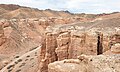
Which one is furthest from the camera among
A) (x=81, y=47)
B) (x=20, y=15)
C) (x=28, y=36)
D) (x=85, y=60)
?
(x=20, y=15)

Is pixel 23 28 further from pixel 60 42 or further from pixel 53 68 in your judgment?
pixel 53 68

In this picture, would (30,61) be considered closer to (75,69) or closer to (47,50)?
(47,50)

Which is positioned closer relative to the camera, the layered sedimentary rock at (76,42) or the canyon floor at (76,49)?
the canyon floor at (76,49)

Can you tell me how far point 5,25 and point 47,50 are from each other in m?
46.7

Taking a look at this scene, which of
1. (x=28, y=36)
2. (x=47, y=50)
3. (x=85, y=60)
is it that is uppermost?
(x=85, y=60)

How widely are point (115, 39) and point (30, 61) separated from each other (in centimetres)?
2349

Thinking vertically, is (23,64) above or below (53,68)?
below

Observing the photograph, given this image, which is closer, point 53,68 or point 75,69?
point 75,69

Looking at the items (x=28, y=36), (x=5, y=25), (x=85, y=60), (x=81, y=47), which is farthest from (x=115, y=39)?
(x=28, y=36)

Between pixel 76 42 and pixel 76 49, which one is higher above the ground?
pixel 76 42

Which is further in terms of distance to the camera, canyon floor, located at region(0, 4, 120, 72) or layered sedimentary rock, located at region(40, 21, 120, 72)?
layered sedimentary rock, located at region(40, 21, 120, 72)

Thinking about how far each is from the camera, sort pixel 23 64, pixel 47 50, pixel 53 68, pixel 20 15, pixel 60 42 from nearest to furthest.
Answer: pixel 53 68 → pixel 60 42 → pixel 47 50 → pixel 23 64 → pixel 20 15

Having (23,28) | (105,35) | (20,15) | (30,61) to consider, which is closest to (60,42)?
(105,35)

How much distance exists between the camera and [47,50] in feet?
93.7
